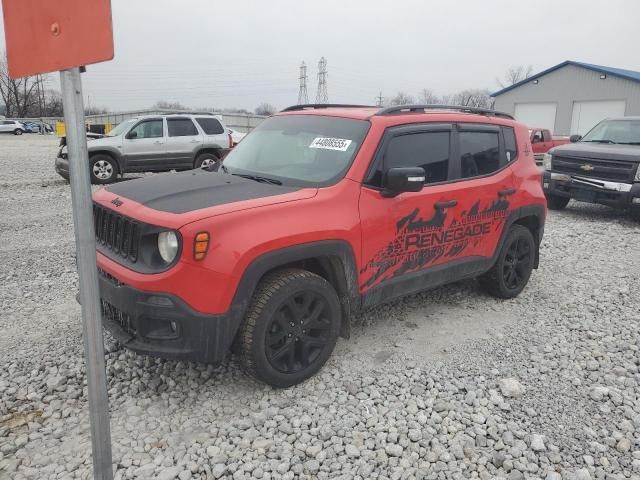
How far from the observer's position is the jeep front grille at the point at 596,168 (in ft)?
29.0

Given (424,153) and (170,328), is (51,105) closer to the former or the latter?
(424,153)

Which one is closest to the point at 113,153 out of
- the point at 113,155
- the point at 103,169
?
the point at 113,155

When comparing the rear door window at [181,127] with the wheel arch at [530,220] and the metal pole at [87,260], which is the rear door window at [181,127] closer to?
the wheel arch at [530,220]

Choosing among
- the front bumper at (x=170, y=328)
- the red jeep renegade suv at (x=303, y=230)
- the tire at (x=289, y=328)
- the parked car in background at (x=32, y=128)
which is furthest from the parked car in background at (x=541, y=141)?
the parked car in background at (x=32, y=128)

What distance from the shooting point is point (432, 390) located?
11.5ft

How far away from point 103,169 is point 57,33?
11.8m

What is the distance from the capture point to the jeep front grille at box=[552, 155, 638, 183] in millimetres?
8836

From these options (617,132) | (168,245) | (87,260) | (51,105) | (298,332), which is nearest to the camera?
(87,260)

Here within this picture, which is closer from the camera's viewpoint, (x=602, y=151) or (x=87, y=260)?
(x=87, y=260)

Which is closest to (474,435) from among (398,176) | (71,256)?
(398,176)

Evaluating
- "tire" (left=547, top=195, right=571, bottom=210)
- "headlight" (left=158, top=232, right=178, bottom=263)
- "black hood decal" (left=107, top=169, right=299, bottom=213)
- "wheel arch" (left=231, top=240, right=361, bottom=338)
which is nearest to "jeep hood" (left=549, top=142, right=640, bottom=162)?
"tire" (left=547, top=195, right=571, bottom=210)

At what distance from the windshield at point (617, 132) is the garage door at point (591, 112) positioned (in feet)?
73.5

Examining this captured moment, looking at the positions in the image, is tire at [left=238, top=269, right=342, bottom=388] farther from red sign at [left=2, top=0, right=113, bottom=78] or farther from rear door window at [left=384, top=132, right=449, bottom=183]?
red sign at [left=2, top=0, right=113, bottom=78]

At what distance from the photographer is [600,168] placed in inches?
362
